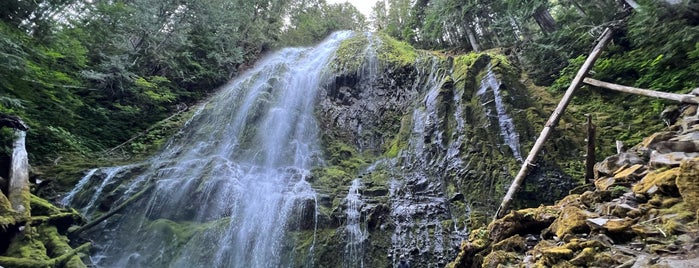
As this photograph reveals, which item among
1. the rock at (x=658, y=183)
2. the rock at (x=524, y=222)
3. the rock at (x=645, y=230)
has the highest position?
the rock at (x=658, y=183)

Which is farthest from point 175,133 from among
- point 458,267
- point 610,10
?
point 610,10

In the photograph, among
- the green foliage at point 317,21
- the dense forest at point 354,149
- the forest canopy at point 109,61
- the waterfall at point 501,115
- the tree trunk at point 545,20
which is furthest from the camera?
the green foliage at point 317,21

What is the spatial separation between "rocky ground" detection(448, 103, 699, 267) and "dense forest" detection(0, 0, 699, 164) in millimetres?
3304

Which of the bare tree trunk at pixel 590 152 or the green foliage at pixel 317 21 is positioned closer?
the bare tree trunk at pixel 590 152

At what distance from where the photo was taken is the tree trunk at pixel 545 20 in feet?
40.7

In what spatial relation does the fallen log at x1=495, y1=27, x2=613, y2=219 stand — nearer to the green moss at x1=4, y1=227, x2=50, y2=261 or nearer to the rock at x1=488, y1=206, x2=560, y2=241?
the rock at x1=488, y1=206, x2=560, y2=241

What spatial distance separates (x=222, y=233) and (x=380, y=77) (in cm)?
875

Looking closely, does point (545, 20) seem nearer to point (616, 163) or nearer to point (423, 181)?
point (423, 181)

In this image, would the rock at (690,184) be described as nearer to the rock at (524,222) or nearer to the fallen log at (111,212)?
the rock at (524,222)

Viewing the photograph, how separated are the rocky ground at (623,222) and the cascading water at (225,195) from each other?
14.1 ft

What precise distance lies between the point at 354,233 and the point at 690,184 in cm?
559

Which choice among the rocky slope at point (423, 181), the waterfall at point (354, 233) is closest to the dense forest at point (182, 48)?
the rocky slope at point (423, 181)

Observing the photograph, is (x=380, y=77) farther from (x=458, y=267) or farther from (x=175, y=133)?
(x=458, y=267)

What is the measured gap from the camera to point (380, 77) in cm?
1406
